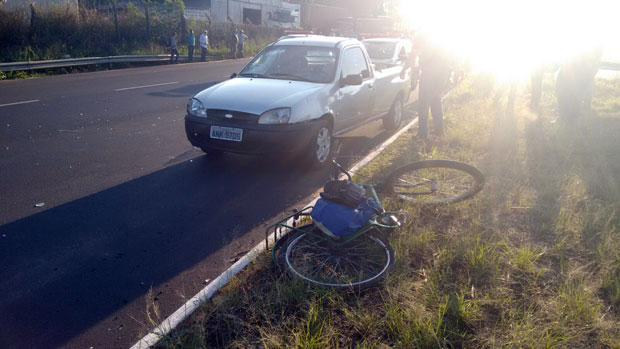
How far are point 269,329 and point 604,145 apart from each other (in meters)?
7.18

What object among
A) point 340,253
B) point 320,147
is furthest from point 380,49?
point 340,253

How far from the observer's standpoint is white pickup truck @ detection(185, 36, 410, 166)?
606 centimetres

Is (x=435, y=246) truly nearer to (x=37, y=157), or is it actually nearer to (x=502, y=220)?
(x=502, y=220)

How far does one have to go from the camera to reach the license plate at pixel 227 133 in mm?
6059

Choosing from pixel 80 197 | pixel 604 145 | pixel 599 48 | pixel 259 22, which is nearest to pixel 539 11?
pixel 599 48

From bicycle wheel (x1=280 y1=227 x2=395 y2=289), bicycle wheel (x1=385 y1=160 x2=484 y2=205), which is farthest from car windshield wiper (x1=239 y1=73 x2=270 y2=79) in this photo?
bicycle wheel (x1=280 y1=227 x2=395 y2=289)

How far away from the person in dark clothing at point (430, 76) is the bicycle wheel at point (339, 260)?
4.55 m

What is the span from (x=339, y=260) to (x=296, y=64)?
14.2 ft

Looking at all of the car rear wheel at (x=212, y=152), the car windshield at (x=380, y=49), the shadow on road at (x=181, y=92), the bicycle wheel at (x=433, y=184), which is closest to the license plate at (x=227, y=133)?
the car rear wheel at (x=212, y=152)

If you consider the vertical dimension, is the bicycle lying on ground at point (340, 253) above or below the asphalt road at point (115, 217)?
above

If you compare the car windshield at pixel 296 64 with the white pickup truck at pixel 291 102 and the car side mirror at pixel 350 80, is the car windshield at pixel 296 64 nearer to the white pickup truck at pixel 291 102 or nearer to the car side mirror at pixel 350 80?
the white pickup truck at pixel 291 102

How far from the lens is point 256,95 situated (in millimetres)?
6332

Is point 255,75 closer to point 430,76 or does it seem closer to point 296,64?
point 296,64

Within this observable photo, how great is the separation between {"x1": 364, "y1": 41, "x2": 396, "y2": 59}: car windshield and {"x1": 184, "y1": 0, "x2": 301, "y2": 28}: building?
98.8ft
